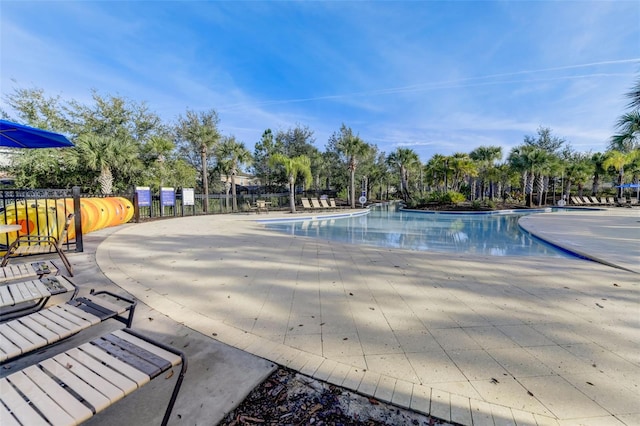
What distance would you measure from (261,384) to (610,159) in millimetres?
36788

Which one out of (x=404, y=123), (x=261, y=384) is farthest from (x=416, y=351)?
(x=404, y=123)

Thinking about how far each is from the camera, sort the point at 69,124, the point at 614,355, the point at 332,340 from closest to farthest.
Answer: the point at 614,355, the point at 332,340, the point at 69,124

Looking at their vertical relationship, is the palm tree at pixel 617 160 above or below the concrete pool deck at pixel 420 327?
above

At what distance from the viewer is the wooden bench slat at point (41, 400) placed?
36.2 inches

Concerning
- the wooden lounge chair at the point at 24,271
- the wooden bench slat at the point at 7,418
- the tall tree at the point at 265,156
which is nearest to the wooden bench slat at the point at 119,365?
the wooden bench slat at the point at 7,418

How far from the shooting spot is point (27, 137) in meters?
3.65

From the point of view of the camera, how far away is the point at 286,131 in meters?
26.1

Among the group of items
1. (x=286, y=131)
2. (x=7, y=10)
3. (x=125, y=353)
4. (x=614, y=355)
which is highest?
(x=286, y=131)

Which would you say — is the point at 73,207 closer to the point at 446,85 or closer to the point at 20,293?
the point at 20,293

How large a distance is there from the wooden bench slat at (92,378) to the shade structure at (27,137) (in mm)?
3405

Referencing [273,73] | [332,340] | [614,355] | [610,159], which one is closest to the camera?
[614,355]

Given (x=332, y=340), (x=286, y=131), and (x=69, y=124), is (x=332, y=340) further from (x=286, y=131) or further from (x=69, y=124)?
(x=286, y=131)

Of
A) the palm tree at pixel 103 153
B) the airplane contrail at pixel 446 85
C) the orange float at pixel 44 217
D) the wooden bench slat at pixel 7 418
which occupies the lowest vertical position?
the wooden bench slat at pixel 7 418

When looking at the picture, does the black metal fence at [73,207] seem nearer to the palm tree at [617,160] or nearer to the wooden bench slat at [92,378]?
the wooden bench slat at [92,378]
